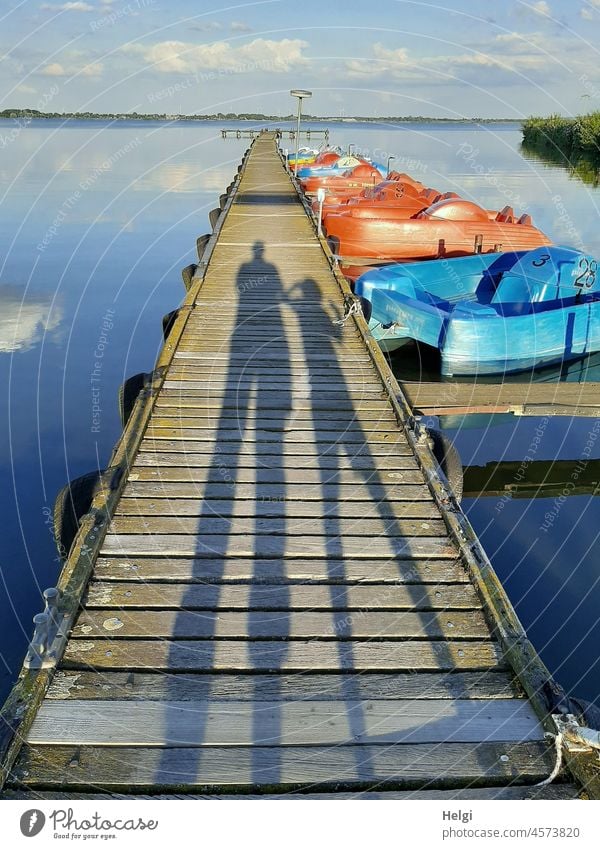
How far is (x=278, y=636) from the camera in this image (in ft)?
11.4

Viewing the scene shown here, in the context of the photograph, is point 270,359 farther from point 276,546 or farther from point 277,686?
point 277,686

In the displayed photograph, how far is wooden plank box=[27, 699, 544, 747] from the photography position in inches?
113

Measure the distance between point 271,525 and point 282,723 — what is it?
5.45ft

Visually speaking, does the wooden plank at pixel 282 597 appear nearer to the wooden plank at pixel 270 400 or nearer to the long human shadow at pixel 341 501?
the long human shadow at pixel 341 501

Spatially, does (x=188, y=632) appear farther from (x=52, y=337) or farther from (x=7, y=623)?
(x=52, y=337)

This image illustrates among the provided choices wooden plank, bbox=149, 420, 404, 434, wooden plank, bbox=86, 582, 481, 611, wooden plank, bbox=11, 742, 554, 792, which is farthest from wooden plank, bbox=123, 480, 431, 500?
wooden plank, bbox=11, 742, 554, 792

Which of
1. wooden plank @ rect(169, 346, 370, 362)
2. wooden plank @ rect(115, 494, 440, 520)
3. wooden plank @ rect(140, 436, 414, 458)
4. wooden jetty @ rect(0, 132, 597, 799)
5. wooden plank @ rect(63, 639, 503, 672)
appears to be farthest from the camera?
wooden plank @ rect(169, 346, 370, 362)

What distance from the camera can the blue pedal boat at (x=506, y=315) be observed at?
12211 millimetres

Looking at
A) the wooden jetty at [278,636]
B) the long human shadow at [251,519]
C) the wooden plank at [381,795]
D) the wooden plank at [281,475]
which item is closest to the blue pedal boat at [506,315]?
the long human shadow at [251,519]

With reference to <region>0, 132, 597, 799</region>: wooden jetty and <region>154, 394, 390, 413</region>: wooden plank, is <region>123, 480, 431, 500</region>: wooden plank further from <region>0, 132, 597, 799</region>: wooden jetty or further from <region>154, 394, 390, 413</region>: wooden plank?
<region>154, 394, 390, 413</region>: wooden plank

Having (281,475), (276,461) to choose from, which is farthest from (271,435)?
(281,475)

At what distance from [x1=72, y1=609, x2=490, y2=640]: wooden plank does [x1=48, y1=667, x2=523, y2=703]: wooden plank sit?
0.27 m
